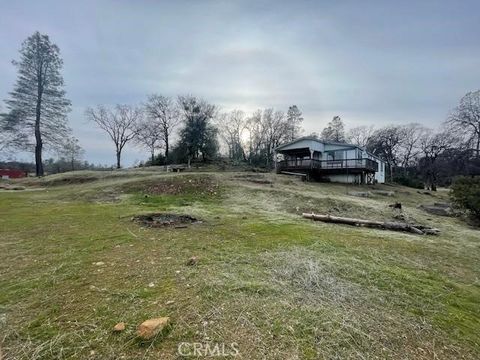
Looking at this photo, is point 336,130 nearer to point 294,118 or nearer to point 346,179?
point 294,118

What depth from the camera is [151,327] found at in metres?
2.35

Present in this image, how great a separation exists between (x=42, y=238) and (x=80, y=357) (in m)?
4.70

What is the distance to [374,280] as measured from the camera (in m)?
3.79

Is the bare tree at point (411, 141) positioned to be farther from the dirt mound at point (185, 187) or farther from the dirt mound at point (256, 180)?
the dirt mound at point (185, 187)

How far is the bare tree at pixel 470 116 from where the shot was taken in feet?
83.3

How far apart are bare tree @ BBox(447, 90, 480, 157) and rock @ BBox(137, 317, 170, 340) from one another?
3237cm

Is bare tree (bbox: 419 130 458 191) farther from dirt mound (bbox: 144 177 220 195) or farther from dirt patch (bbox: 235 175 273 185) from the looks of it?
dirt mound (bbox: 144 177 220 195)

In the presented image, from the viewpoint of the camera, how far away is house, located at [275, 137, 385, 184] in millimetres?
24156

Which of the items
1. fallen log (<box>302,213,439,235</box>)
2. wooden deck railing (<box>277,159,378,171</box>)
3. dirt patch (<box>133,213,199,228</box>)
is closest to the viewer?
dirt patch (<box>133,213,199,228</box>)

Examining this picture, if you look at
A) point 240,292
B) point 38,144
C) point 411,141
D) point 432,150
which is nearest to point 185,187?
point 240,292

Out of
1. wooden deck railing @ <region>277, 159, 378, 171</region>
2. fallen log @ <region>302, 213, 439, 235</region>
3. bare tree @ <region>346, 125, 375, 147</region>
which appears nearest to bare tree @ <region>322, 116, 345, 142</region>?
bare tree @ <region>346, 125, 375, 147</region>

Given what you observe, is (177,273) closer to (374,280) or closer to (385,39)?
(374,280)

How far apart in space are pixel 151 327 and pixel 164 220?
5198 mm

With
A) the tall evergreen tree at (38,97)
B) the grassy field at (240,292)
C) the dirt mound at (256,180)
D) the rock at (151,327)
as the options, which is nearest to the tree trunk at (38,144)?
the tall evergreen tree at (38,97)
